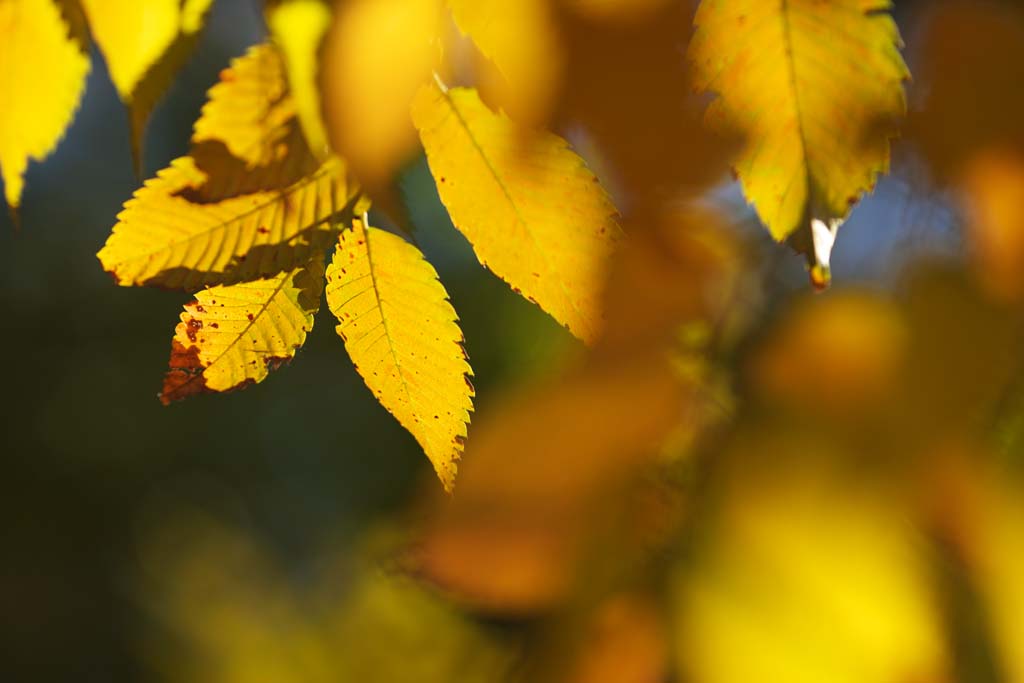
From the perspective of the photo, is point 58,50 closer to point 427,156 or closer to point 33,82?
point 33,82

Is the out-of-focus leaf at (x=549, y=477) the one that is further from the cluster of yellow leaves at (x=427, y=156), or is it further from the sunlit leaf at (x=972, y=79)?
the sunlit leaf at (x=972, y=79)

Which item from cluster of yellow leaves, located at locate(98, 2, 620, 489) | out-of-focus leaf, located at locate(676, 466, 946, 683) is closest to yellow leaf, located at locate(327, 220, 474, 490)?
cluster of yellow leaves, located at locate(98, 2, 620, 489)

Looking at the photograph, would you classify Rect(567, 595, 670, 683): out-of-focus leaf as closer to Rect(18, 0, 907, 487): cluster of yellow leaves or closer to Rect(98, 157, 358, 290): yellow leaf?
Rect(18, 0, 907, 487): cluster of yellow leaves

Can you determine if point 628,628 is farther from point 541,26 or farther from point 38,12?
point 38,12

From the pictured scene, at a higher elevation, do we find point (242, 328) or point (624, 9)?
point (624, 9)

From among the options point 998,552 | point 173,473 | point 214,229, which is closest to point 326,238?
point 214,229

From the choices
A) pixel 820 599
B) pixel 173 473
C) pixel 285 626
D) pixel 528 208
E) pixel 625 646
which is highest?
pixel 528 208

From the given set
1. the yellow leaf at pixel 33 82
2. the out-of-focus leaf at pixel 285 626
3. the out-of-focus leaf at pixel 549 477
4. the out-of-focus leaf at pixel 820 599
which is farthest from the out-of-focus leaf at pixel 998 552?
the out-of-focus leaf at pixel 285 626
